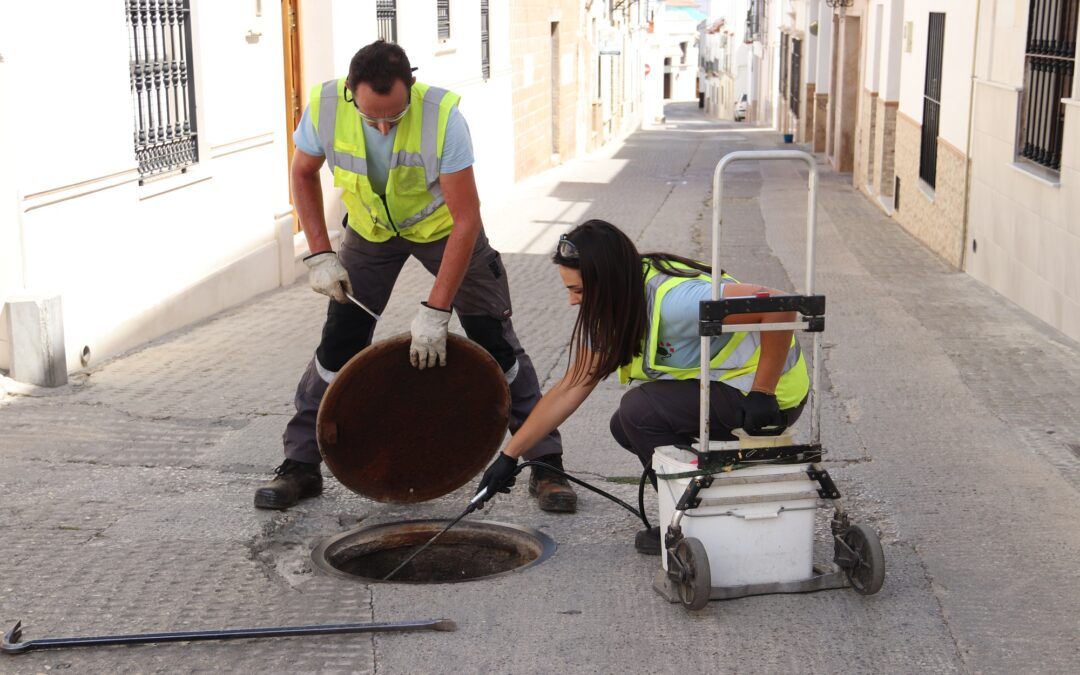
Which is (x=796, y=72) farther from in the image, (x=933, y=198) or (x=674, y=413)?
(x=674, y=413)

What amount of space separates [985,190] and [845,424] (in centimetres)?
452

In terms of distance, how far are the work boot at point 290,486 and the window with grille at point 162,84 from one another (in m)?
3.46

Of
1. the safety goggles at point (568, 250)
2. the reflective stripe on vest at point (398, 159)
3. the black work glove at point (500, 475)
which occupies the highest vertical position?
the reflective stripe on vest at point (398, 159)

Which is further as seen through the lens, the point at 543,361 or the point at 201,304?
the point at 201,304

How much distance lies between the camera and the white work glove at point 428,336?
4.43 m

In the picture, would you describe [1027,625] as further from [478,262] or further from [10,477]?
[10,477]

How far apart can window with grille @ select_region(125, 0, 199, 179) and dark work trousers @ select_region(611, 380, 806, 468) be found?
15.1ft

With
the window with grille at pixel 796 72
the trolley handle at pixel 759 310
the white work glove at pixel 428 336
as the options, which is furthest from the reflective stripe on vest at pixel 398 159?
the window with grille at pixel 796 72

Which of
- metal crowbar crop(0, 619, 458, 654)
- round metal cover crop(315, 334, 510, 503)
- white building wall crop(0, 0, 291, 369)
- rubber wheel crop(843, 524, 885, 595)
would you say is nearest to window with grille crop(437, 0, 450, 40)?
white building wall crop(0, 0, 291, 369)

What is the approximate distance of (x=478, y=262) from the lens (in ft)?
15.9

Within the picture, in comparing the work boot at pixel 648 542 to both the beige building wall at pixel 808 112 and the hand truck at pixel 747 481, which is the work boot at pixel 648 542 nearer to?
the hand truck at pixel 747 481

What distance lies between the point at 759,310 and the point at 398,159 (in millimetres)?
1481

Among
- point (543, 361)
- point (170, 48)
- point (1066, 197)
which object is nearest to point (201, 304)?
point (170, 48)

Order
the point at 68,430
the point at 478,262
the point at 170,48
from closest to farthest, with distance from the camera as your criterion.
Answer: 1. the point at 478,262
2. the point at 68,430
3. the point at 170,48
